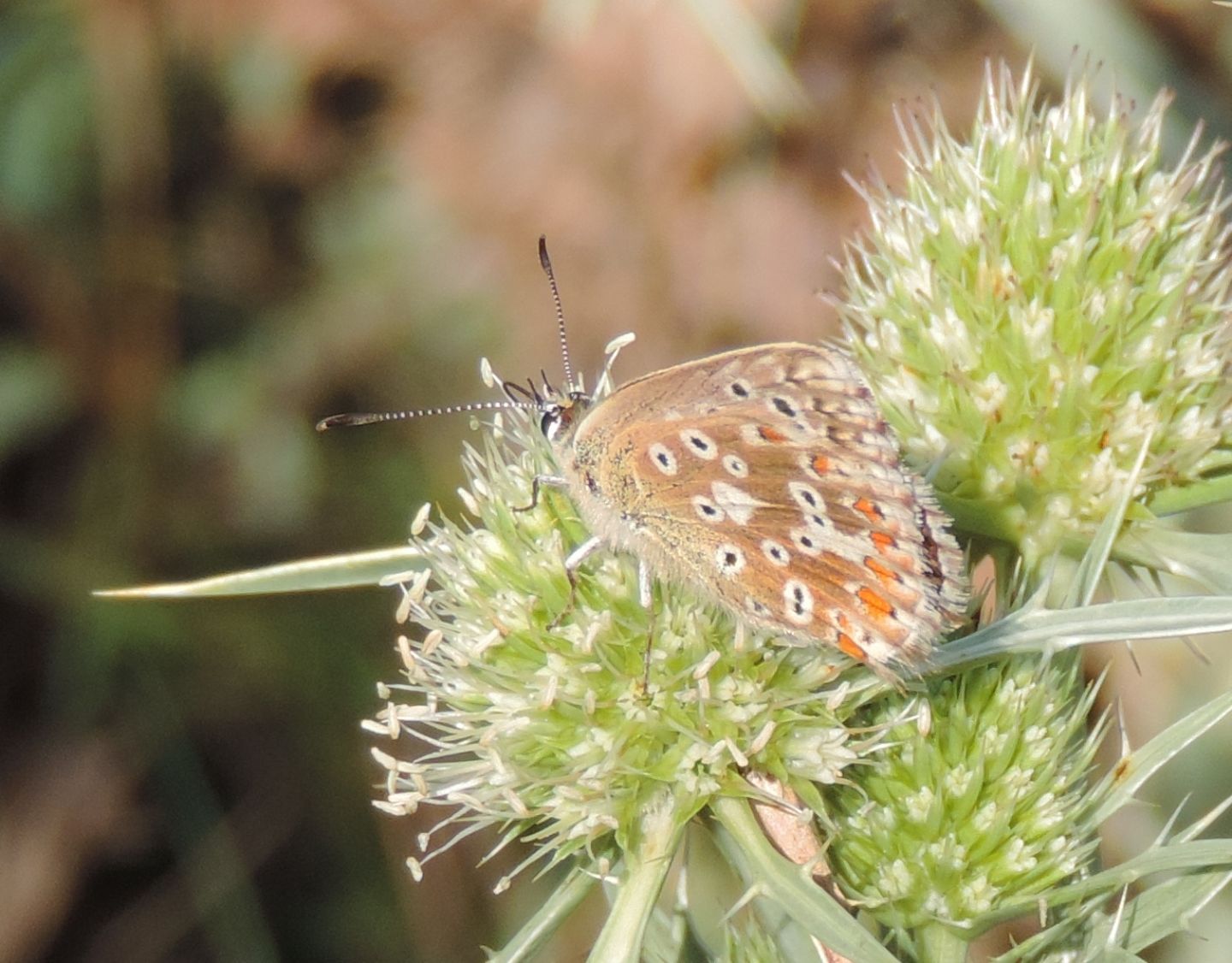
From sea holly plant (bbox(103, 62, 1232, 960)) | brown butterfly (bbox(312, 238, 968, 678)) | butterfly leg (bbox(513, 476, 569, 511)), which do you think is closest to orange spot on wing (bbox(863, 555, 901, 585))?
brown butterfly (bbox(312, 238, 968, 678))

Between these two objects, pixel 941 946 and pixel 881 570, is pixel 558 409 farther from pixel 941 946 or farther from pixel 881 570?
pixel 941 946

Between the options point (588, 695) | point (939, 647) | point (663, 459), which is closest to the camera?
point (939, 647)

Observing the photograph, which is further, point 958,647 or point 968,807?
point 968,807

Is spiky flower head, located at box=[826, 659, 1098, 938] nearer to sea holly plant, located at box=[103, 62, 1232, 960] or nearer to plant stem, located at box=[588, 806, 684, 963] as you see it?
sea holly plant, located at box=[103, 62, 1232, 960]

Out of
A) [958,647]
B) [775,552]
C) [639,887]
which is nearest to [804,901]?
[639,887]

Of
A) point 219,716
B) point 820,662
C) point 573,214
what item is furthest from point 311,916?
point 820,662

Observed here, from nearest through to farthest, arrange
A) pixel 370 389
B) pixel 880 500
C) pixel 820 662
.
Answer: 1. pixel 880 500
2. pixel 820 662
3. pixel 370 389

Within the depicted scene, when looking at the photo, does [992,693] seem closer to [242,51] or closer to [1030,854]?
[1030,854]
